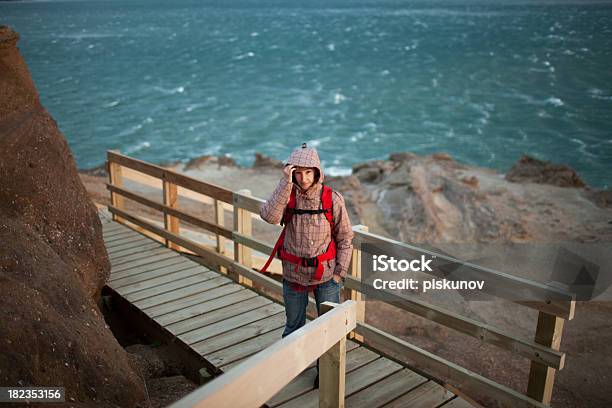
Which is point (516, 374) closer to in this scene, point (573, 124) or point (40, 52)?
point (573, 124)

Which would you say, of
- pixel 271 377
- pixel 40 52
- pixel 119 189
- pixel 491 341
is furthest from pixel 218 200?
pixel 40 52

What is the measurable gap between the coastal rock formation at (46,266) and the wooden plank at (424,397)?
1939 mm

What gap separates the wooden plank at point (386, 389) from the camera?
456 cm

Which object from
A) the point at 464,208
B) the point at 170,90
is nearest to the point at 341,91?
the point at 170,90

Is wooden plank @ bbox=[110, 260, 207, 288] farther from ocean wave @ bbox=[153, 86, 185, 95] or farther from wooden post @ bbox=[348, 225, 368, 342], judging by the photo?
ocean wave @ bbox=[153, 86, 185, 95]

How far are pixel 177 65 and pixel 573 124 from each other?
45011 mm

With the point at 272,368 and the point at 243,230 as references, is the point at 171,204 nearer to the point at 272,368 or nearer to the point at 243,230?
the point at 243,230

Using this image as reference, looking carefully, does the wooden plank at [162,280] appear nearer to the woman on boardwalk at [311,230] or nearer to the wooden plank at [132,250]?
the wooden plank at [132,250]

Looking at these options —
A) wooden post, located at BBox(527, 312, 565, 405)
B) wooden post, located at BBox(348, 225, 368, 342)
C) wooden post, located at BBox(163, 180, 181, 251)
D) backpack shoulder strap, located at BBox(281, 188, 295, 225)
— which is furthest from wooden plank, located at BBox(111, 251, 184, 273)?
wooden post, located at BBox(527, 312, 565, 405)

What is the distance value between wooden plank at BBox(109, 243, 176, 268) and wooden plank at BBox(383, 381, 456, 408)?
4.04 m

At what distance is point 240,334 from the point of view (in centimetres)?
561

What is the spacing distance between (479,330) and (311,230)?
4.75 feet

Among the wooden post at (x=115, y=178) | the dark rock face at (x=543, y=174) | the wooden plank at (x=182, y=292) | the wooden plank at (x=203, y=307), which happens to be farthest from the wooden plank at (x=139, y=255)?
the dark rock face at (x=543, y=174)

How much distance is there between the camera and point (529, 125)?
4044 centimetres
